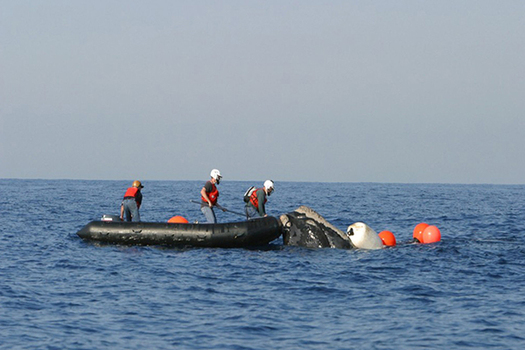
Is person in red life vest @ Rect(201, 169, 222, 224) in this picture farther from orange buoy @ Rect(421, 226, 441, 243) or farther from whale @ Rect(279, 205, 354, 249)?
orange buoy @ Rect(421, 226, 441, 243)

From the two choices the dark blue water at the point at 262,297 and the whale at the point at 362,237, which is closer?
the dark blue water at the point at 262,297

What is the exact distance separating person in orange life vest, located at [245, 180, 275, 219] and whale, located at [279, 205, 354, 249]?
2.31 ft

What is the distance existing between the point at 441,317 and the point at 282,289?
357cm

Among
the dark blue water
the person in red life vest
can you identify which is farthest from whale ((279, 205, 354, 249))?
the person in red life vest

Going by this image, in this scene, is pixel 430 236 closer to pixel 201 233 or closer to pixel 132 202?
pixel 201 233

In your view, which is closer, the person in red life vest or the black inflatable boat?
the black inflatable boat

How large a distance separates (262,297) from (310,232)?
672 cm

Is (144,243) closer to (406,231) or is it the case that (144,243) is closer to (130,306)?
(130,306)

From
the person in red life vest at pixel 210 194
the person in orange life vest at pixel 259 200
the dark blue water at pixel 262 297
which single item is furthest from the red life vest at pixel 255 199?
the dark blue water at pixel 262 297

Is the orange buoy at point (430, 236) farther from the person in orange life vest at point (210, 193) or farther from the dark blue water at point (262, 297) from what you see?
the person in orange life vest at point (210, 193)

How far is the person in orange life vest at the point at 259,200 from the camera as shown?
19.5 m

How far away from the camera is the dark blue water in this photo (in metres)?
10.1

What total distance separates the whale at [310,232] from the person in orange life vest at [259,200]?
0.70 m

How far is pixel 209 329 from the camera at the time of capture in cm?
1056
